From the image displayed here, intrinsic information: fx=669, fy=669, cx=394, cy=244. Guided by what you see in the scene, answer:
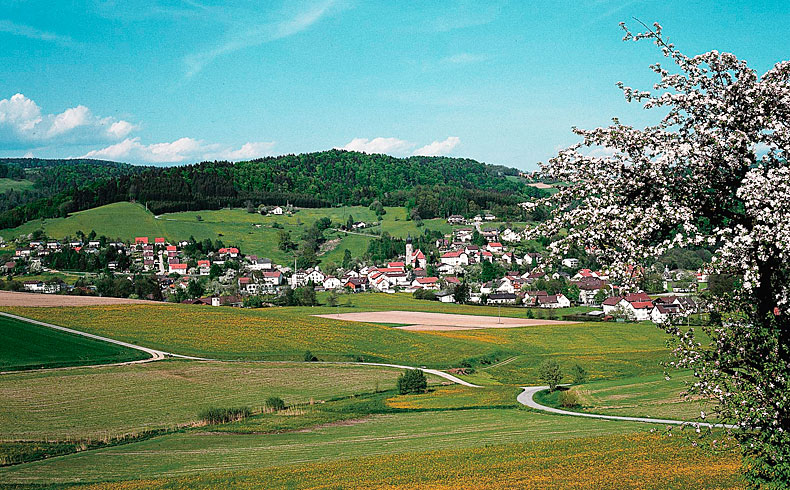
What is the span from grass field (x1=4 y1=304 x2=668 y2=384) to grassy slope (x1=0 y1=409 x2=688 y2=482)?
85.1 feet

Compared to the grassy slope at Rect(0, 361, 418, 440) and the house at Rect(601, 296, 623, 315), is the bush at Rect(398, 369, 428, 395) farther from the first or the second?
the house at Rect(601, 296, 623, 315)

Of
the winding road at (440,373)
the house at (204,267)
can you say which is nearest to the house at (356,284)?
the house at (204,267)

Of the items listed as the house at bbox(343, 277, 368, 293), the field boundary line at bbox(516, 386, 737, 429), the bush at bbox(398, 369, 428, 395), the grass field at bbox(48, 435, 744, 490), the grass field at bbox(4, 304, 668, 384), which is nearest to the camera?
the grass field at bbox(48, 435, 744, 490)

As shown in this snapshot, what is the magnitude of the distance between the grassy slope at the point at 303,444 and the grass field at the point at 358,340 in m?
25.9

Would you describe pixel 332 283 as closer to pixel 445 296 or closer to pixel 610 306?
pixel 445 296

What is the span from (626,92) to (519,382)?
51549 millimetres

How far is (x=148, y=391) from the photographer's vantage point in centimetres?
5400


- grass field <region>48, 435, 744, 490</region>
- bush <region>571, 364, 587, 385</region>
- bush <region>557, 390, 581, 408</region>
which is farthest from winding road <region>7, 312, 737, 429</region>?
grass field <region>48, 435, 744, 490</region>

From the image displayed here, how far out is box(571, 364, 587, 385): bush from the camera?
61.6 m

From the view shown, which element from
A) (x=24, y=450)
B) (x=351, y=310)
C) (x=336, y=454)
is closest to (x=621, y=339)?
(x=351, y=310)

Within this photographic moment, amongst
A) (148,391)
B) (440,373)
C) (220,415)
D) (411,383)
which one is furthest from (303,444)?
(440,373)

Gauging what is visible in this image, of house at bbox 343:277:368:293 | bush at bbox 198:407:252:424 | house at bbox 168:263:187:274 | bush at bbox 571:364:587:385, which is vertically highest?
house at bbox 168:263:187:274

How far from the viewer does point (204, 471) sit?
2811 cm

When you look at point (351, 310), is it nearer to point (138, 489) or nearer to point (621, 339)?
point (621, 339)
